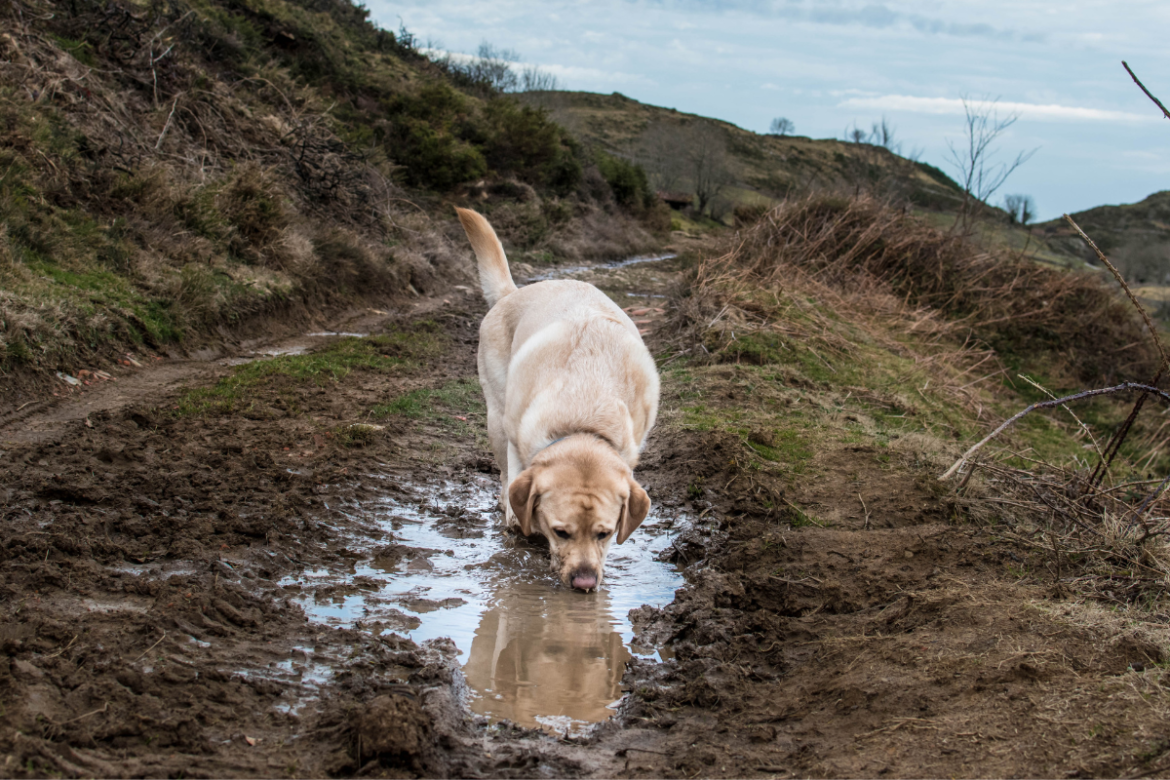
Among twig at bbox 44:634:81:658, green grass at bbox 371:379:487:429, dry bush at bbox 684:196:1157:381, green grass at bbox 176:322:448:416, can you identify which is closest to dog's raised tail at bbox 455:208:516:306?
green grass at bbox 371:379:487:429

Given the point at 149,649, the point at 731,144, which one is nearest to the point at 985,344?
the point at 149,649

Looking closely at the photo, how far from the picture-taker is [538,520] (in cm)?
412

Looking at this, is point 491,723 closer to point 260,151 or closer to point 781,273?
point 781,273

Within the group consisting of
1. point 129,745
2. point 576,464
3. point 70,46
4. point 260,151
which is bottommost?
point 129,745

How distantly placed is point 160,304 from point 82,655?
21.3 feet

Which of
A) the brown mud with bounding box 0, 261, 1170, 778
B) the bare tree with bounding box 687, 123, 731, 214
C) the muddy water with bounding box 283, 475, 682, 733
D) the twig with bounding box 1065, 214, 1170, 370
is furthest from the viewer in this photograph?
the bare tree with bounding box 687, 123, 731, 214

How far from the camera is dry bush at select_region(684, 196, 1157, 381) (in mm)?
14500

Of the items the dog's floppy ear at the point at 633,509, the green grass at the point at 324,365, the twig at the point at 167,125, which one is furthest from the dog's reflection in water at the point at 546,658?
the twig at the point at 167,125

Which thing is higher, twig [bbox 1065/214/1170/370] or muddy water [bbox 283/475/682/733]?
twig [bbox 1065/214/1170/370]

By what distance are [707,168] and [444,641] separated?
57.6 meters

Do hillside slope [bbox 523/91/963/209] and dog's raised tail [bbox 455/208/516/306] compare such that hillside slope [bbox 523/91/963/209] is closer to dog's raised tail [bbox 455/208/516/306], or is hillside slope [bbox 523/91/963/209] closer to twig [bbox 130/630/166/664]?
dog's raised tail [bbox 455/208/516/306]

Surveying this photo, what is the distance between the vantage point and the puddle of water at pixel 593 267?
20.7m

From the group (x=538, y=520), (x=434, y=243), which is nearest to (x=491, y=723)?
(x=538, y=520)

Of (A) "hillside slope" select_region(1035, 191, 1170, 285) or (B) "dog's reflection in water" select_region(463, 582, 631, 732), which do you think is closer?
(B) "dog's reflection in water" select_region(463, 582, 631, 732)
